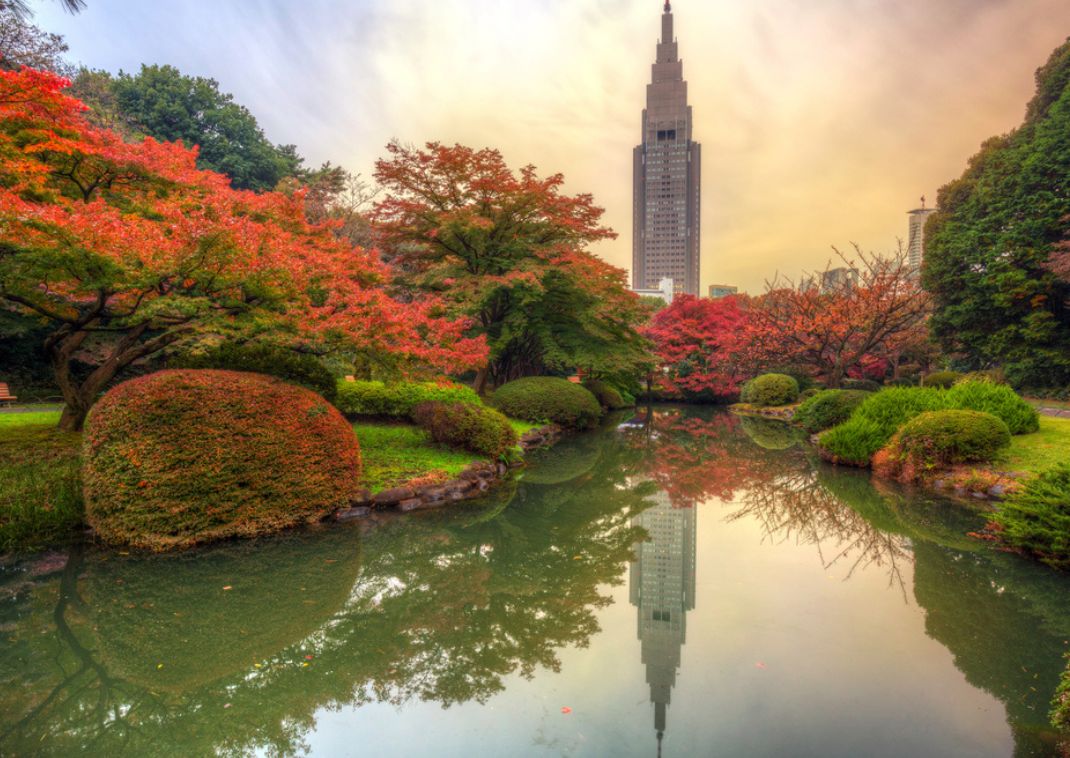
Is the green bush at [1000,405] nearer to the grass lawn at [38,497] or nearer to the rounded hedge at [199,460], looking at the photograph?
the rounded hedge at [199,460]

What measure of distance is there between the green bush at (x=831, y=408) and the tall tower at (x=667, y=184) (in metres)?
78.4

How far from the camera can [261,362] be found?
6.18 metres

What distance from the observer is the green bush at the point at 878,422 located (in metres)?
8.44

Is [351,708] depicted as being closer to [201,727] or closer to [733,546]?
[201,727]

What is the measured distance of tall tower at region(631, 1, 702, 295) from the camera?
85.6 meters

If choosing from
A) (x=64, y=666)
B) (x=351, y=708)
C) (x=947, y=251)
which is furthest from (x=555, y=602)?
(x=947, y=251)

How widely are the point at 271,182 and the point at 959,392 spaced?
27.9 meters

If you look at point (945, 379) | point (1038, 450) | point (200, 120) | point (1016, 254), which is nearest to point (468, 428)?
point (1038, 450)

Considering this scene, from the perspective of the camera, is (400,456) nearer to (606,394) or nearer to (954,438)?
(954,438)

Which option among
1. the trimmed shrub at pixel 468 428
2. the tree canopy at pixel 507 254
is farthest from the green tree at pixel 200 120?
the trimmed shrub at pixel 468 428

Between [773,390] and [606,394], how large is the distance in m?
5.53

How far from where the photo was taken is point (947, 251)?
54.1ft

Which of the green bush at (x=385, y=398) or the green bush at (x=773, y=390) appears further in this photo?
the green bush at (x=773, y=390)

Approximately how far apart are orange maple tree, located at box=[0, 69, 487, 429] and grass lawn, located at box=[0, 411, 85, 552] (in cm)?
128
